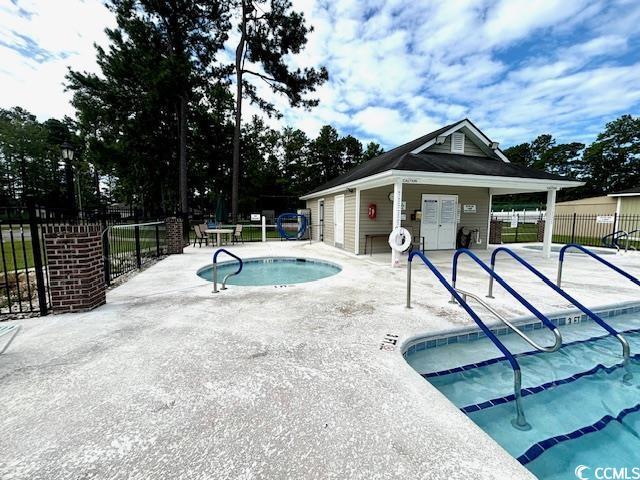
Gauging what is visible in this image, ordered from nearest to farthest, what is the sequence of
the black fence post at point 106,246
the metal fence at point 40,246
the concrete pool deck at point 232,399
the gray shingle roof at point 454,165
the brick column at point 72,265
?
1. the concrete pool deck at point 232,399
2. the metal fence at point 40,246
3. the brick column at point 72,265
4. the black fence post at point 106,246
5. the gray shingle roof at point 454,165

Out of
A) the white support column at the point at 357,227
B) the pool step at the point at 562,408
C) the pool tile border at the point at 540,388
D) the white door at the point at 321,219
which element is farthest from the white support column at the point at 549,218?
the white door at the point at 321,219

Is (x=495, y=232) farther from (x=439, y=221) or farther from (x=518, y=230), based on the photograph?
(x=518, y=230)

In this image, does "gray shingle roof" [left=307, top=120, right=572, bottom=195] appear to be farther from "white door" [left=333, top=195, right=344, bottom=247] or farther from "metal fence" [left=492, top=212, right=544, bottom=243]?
"metal fence" [left=492, top=212, right=544, bottom=243]

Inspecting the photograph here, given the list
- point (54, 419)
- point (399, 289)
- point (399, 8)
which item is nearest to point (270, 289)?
point (399, 289)

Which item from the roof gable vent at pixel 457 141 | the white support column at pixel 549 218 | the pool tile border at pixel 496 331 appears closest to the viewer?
the pool tile border at pixel 496 331

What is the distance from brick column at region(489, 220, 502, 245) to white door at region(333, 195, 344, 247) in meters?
7.51

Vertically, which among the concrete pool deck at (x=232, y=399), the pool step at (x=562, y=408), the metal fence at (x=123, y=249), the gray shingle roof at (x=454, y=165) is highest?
the gray shingle roof at (x=454, y=165)

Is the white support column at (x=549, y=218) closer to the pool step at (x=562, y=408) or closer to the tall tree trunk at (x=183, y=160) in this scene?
the pool step at (x=562, y=408)

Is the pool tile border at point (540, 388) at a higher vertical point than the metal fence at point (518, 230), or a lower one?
lower

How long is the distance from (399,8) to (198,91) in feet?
46.6

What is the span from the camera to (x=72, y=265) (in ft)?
12.1

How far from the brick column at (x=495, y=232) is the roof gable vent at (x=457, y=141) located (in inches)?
205

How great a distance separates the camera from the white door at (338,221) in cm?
1095

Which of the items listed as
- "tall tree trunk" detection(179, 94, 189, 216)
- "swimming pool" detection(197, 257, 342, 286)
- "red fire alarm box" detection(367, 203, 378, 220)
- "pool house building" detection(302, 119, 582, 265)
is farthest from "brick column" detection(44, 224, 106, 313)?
"tall tree trunk" detection(179, 94, 189, 216)
